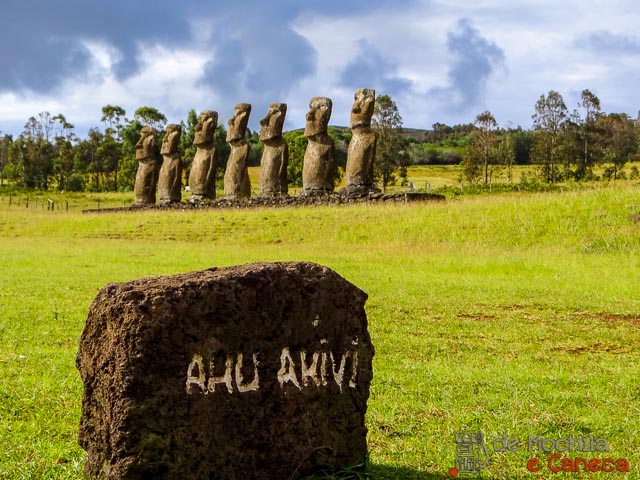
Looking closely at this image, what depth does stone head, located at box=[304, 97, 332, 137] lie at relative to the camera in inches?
1052

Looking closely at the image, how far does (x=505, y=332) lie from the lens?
8.51 metres

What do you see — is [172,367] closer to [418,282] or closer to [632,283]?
[418,282]

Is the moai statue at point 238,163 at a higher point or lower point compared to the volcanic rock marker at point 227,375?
higher

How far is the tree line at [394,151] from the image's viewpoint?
51.7 m

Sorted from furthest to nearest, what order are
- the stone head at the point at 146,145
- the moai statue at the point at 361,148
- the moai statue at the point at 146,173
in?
the stone head at the point at 146,145, the moai statue at the point at 146,173, the moai statue at the point at 361,148

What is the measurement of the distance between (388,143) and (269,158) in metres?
24.7

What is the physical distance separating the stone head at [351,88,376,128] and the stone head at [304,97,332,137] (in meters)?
1.09

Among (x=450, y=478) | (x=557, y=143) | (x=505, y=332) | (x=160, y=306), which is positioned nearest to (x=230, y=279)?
(x=160, y=306)

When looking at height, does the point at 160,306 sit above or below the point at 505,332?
above

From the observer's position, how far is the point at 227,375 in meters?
3.43

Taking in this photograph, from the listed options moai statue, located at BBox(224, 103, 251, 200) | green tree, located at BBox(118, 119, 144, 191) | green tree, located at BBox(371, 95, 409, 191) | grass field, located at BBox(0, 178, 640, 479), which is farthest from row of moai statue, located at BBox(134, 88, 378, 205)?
green tree, located at BBox(118, 119, 144, 191)

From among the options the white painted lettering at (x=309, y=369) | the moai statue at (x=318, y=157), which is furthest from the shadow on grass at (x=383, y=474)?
the moai statue at (x=318, y=157)

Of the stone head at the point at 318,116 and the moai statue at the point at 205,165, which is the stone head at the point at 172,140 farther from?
the stone head at the point at 318,116

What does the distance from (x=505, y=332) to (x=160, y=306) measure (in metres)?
6.04
